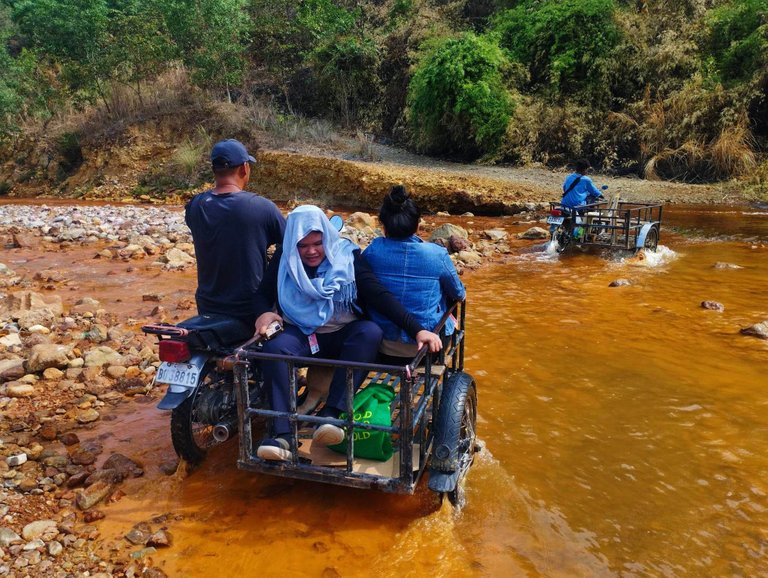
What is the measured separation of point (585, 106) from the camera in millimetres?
20344

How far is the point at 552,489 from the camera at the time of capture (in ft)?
12.3

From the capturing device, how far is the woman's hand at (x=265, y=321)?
3.47 m

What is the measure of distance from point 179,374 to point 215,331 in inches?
13.6

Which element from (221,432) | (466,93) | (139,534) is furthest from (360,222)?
(139,534)

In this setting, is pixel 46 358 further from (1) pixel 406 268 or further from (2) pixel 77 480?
(1) pixel 406 268

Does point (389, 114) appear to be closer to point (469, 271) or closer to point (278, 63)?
point (278, 63)

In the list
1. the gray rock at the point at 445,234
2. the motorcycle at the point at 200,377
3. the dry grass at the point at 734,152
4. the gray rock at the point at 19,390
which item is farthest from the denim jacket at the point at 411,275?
the dry grass at the point at 734,152

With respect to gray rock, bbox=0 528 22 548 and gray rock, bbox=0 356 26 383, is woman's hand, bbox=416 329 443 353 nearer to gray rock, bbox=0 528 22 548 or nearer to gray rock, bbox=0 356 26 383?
gray rock, bbox=0 528 22 548

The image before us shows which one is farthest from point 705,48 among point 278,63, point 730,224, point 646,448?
point 646,448

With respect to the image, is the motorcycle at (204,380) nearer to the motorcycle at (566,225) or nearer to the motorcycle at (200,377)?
the motorcycle at (200,377)

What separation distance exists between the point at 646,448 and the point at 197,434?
3319 mm

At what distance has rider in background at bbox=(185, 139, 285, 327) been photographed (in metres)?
3.79

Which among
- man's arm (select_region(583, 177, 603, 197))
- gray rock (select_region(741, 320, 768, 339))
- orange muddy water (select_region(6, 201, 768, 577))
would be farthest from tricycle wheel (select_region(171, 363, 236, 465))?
man's arm (select_region(583, 177, 603, 197))

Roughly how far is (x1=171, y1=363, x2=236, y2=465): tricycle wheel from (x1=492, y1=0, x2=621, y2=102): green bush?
19875mm
